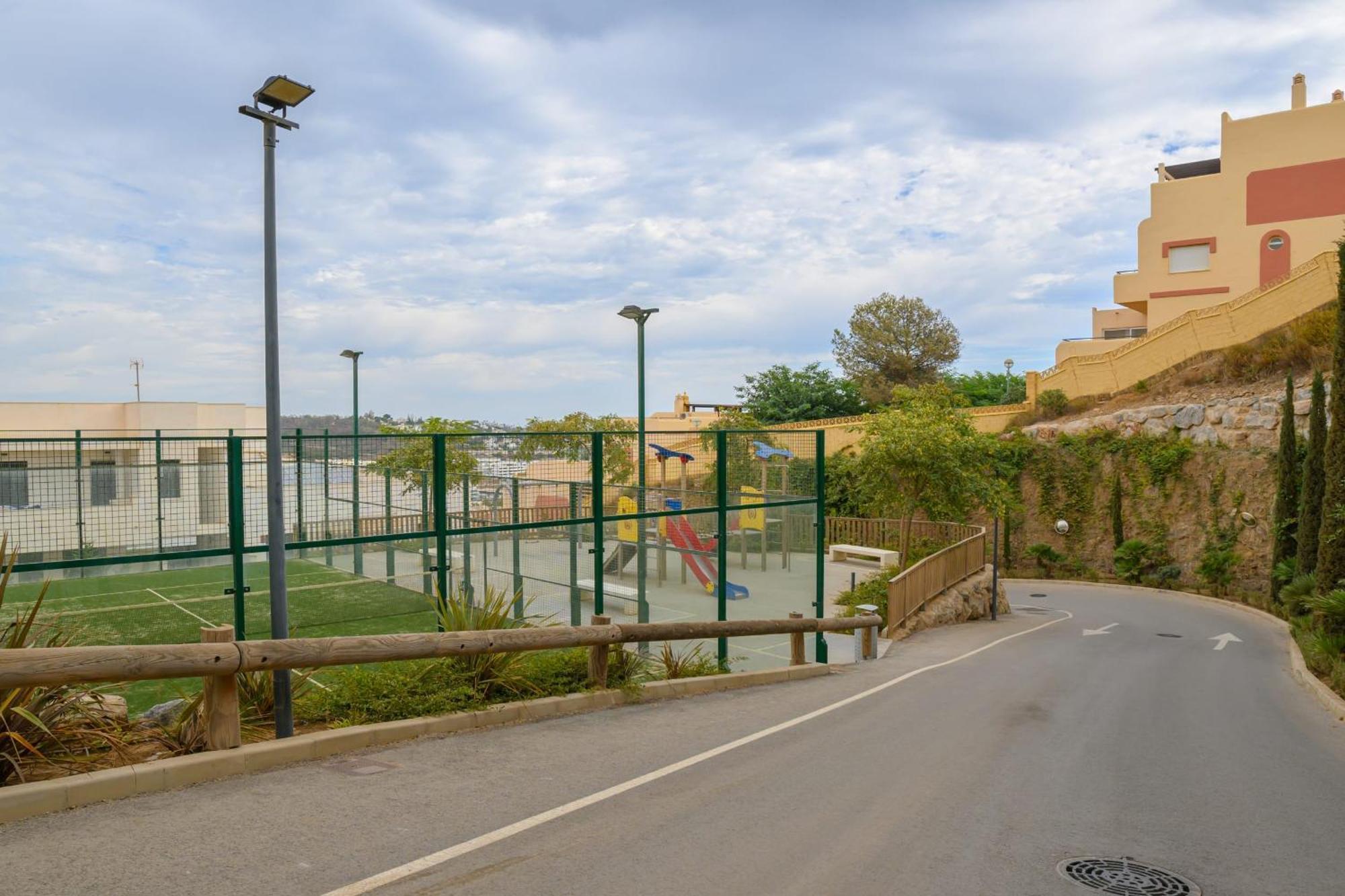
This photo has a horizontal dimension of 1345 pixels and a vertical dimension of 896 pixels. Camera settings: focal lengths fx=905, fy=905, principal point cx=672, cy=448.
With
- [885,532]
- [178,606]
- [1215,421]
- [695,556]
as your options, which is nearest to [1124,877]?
[695,556]

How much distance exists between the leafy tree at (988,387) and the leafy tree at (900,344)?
5470 mm

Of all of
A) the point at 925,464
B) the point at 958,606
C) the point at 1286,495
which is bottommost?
the point at 958,606

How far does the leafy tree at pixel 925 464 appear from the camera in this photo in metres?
26.4

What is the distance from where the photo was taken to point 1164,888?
187 inches

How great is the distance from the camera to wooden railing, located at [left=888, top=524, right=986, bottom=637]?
2011 cm

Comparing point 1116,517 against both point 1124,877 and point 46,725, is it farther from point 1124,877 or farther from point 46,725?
point 46,725

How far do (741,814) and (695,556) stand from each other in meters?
9.58

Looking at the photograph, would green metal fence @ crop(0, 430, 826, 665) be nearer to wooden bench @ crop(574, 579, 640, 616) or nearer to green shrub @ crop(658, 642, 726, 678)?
wooden bench @ crop(574, 579, 640, 616)

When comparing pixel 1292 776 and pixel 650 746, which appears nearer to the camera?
pixel 650 746

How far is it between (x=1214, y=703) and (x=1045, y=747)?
20.4 feet

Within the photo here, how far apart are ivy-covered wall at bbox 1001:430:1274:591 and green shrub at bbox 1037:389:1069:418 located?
13.6 ft

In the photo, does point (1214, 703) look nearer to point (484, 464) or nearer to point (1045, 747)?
point (1045, 747)

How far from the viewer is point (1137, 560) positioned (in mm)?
36156

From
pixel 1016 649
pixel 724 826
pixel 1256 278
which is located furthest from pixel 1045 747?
pixel 1256 278
